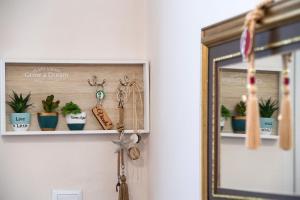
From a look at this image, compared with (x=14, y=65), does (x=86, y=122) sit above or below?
below

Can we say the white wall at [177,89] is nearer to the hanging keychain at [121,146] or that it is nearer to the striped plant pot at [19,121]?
the hanging keychain at [121,146]

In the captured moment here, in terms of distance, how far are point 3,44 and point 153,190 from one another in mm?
868

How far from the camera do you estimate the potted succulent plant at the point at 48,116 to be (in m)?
1.93

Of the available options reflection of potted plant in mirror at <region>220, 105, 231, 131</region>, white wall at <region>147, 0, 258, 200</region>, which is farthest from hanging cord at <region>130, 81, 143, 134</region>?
reflection of potted plant in mirror at <region>220, 105, 231, 131</region>

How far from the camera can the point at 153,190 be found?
1923 mm

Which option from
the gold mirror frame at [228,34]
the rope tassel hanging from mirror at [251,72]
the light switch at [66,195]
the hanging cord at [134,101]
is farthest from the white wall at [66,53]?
the rope tassel hanging from mirror at [251,72]

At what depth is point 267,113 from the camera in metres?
0.95

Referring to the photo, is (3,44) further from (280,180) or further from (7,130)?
(280,180)

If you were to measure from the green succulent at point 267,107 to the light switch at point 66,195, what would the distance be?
4.02 ft

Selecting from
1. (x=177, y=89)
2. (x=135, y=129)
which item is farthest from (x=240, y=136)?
(x=135, y=129)

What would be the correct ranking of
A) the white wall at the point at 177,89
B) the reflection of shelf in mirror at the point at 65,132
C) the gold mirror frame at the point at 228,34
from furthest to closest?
1. the reflection of shelf in mirror at the point at 65,132
2. the white wall at the point at 177,89
3. the gold mirror frame at the point at 228,34

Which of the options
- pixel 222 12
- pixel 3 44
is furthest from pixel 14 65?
pixel 222 12

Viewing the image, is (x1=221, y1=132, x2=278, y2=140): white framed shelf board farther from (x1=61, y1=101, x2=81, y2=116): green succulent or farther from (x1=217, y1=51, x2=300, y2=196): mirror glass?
(x1=61, y1=101, x2=81, y2=116): green succulent

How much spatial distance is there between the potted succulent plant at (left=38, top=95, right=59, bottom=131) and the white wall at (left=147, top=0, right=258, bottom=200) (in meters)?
0.40
